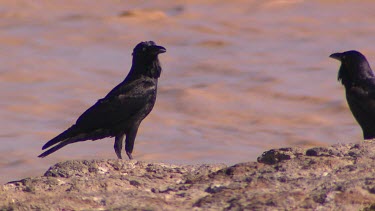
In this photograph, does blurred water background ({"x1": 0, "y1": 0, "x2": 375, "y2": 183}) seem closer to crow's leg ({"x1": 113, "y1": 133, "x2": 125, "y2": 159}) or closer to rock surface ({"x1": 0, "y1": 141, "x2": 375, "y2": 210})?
crow's leg ({"x1": 113, "y1": 133, "x2": 125, "y2": 159})

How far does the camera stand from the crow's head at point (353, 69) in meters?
12.3

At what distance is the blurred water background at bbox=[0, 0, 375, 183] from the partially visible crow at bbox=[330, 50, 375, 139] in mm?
4167

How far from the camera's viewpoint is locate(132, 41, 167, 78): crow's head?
39.7 feet

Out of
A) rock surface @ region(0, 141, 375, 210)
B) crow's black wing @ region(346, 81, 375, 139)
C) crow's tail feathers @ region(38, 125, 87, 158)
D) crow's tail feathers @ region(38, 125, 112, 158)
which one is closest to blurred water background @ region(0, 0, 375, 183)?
crow's tail feathers @ region(38, 125, 112, 158)

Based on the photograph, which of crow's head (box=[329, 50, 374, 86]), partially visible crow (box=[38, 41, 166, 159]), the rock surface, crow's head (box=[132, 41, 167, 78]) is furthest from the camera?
crow's head (box=[329, 50, 374, 86])

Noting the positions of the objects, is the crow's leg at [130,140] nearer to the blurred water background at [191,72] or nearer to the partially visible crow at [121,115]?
the partially visible crow at [121,115]

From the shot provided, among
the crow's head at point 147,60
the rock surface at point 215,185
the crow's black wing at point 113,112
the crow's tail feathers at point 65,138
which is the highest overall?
the crow's head at point 147,60

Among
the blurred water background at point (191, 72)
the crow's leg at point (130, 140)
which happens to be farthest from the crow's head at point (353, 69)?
the blurred water background at point (191, 72)

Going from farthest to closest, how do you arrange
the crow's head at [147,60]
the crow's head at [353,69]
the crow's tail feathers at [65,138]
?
the crow's head at [353,69] → the crow's head at [147,60] → the crow's tail feathers at [65,138]

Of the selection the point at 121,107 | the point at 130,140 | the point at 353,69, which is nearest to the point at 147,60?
the point at 121,107

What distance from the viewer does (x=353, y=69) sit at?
12.3m

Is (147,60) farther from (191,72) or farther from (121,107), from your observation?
(191,72)

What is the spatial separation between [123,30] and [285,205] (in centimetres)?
1966

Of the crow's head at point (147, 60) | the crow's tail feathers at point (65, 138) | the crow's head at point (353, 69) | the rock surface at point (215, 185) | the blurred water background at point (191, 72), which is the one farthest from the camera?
the blurred water background at point (191, 72)
